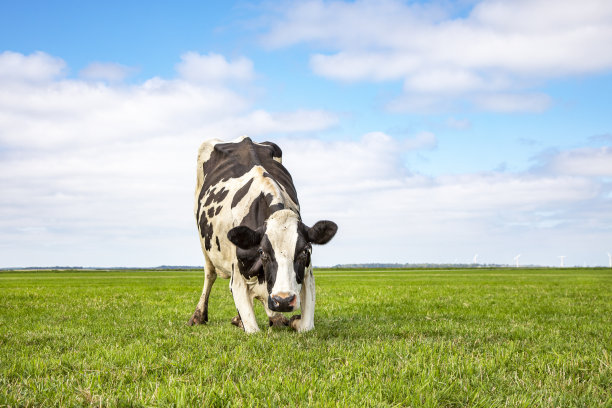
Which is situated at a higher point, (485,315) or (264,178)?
(264,178)

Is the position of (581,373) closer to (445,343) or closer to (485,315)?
(445,343)

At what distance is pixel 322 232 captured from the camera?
27.1ft

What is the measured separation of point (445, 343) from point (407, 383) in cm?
237

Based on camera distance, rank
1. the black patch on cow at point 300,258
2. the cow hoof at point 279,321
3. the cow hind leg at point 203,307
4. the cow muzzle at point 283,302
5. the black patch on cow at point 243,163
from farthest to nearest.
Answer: the cow hind leg at point 203,307 < the black patch on cow at point 243,163 < the cow hoof at point 279,321 < the black patch on cow at point 300,258 < the cow muzzle at point 283,302

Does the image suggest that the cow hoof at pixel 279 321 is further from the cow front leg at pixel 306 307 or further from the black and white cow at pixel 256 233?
the cow front leg at pixel 306 307

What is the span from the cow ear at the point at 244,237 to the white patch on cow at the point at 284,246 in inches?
10.7

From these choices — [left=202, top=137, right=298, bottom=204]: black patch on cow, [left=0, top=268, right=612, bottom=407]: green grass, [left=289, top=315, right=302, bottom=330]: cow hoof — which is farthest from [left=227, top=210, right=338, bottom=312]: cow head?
[left=202, top=137, right=298, bottom=204]: black patch on cow

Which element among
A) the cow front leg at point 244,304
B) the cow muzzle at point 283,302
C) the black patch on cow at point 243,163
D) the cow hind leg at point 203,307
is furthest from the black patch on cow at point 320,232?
the cow hind leg at point 203,307

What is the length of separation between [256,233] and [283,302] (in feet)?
4.33

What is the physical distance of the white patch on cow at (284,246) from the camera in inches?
287

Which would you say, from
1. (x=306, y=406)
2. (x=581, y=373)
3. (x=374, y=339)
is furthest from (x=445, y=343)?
(x=306, y=406)

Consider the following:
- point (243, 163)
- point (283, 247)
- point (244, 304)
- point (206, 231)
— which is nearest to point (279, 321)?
point (244, 304)

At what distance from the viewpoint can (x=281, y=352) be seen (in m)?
6.14

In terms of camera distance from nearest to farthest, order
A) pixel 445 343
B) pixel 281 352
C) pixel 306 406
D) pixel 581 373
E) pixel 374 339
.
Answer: pixel 306 406
pixel 581 373
pixel 281 352
pixel 445 343
pixel 374 339
